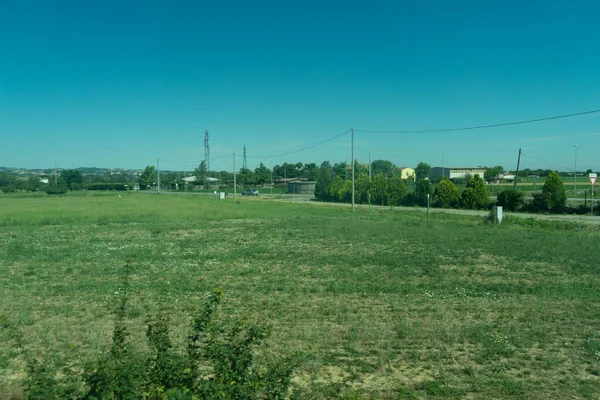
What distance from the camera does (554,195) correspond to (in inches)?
1623

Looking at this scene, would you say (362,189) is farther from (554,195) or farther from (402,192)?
(554,195)

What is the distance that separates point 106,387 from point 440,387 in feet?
13.3

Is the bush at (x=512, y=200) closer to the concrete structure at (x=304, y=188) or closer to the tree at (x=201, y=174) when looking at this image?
the concrete structure at (x=304, y=188)

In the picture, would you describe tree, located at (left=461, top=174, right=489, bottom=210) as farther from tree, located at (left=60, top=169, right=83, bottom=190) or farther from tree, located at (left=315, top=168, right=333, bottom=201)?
tree, located at (left=60, top=169, right=83, bottom=190)

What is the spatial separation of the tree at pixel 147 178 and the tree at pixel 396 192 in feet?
347

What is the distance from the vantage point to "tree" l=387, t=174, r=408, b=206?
5681cm

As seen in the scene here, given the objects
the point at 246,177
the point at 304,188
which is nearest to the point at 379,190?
the point at 304,188

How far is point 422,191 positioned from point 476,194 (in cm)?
771

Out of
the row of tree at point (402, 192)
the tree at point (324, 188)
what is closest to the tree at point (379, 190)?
the row of tree at point (402, 192)

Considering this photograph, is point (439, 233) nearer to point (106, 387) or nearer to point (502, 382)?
point (502, 382)

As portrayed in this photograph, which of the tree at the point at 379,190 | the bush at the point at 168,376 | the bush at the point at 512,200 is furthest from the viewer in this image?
the tree at the point at 379,190

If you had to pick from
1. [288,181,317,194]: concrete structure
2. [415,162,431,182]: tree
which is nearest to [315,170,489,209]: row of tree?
[288,181,317,194]: concrete structure

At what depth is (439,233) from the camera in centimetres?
2362

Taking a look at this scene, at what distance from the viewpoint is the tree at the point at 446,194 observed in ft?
164
